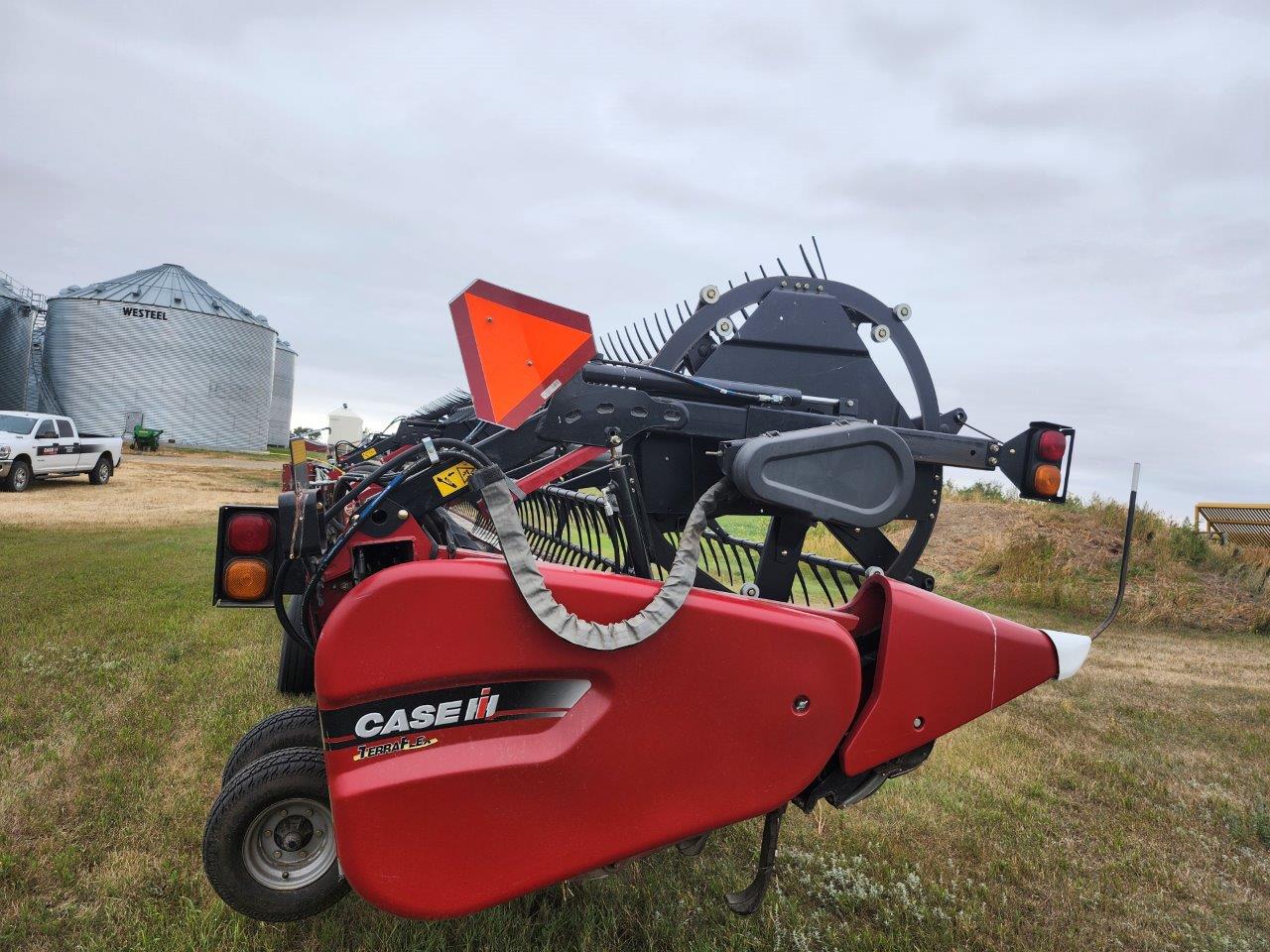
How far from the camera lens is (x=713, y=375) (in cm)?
321

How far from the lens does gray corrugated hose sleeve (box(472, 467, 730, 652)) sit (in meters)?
1.88

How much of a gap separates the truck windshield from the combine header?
1953 centimetres

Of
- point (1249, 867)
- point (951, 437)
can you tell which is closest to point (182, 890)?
point (951, 437)

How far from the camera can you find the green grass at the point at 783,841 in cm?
257

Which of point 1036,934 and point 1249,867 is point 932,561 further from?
point 1036,934

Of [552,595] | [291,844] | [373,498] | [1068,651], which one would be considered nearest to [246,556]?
[373,498]

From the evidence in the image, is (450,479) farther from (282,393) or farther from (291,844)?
(282,393)

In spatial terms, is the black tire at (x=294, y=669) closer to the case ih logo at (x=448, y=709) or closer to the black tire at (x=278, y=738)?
the black tire at (x=278, y=738)

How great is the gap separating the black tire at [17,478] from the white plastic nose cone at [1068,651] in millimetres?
20226

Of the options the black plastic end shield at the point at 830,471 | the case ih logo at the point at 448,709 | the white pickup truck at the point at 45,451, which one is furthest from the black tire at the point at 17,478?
the black plastic end shield at the point at 830,471

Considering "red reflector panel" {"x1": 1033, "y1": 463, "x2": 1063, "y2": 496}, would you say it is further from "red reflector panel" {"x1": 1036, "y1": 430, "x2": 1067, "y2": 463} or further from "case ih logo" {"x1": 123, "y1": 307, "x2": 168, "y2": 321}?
"case ih logo" {"x1": 123, "y1": 307, "x2": 168, "y2": 321}

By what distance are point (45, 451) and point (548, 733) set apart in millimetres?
20685

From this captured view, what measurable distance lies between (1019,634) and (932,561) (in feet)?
36.6

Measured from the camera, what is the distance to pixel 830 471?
7.61 ft
